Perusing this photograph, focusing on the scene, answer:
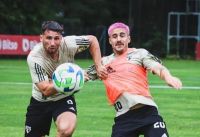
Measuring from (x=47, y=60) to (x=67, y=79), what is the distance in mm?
882

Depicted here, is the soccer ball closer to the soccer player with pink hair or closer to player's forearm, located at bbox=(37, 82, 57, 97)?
player's forearm, located at bbox=(37, 82, 57, 97)

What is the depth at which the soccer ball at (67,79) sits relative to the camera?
8.95m

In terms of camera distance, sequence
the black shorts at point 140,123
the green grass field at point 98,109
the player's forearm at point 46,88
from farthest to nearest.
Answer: the green grass field at point 98,109, the player's forearm at point 46,88, the black shorts at point 140,123

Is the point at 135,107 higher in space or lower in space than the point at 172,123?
higher

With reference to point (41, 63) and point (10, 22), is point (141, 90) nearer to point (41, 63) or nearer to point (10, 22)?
point (41, 63)

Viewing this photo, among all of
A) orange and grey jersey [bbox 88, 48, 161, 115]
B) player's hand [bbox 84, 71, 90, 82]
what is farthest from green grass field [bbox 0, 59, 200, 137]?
orange and grey jersey [bbox 88, 48, 161, 115]

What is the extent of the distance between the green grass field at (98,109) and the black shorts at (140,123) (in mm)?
4116

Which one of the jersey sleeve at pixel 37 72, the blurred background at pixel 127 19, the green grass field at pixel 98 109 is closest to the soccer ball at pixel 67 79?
the jersey sleeve at pixel 37 72

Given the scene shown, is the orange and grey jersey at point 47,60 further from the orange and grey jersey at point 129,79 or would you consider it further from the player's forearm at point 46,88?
the orange and grey jersey at point 129,79

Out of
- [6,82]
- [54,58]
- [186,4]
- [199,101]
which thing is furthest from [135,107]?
[186,4]

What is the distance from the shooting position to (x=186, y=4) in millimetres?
51938

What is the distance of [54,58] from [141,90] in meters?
1.69

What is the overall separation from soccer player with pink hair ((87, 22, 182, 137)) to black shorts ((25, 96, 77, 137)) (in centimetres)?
136

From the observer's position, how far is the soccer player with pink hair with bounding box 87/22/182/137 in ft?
27.8
